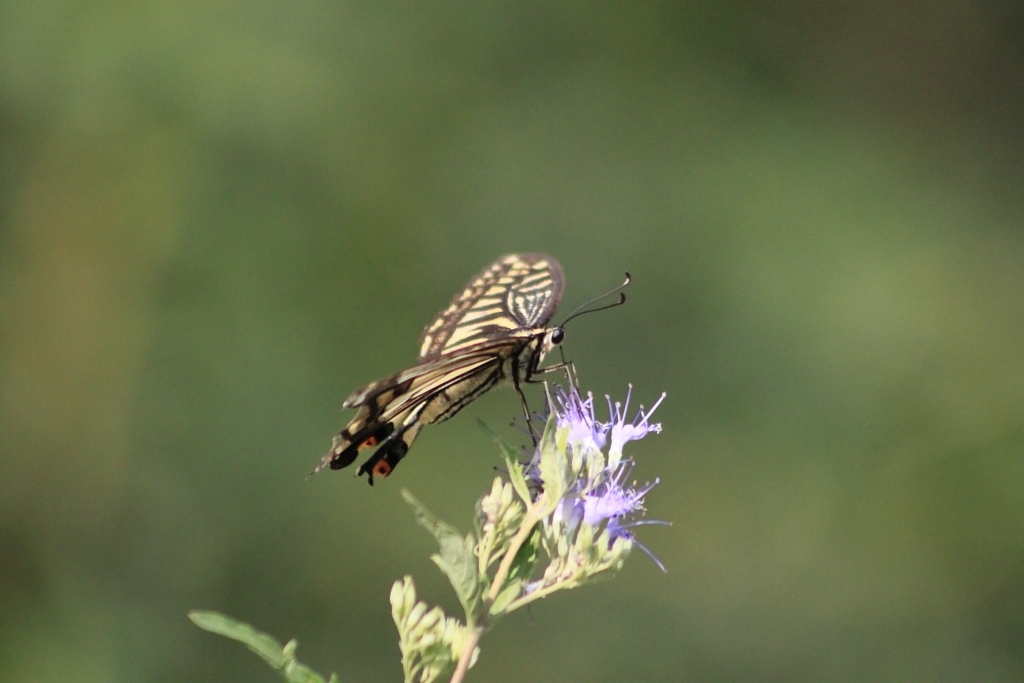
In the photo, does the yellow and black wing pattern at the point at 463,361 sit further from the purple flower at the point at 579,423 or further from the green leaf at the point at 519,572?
the green leaf at the point at 519,572

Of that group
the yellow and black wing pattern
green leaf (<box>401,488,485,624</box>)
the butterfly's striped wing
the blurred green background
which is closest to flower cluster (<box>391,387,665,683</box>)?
green leaf (<box>401,488,485,624</box>)

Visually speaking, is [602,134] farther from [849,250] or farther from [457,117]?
[849,250]

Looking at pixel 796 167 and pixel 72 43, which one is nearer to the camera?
pixel 72 43

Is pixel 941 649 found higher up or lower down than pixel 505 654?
lower down

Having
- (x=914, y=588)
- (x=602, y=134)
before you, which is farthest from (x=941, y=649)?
(x=602, y=134)

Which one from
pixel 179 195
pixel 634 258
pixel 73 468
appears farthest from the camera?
pixel 634 258

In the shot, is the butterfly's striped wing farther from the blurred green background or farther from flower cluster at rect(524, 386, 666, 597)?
the blurred green background

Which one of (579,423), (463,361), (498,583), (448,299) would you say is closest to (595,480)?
(579,423)
